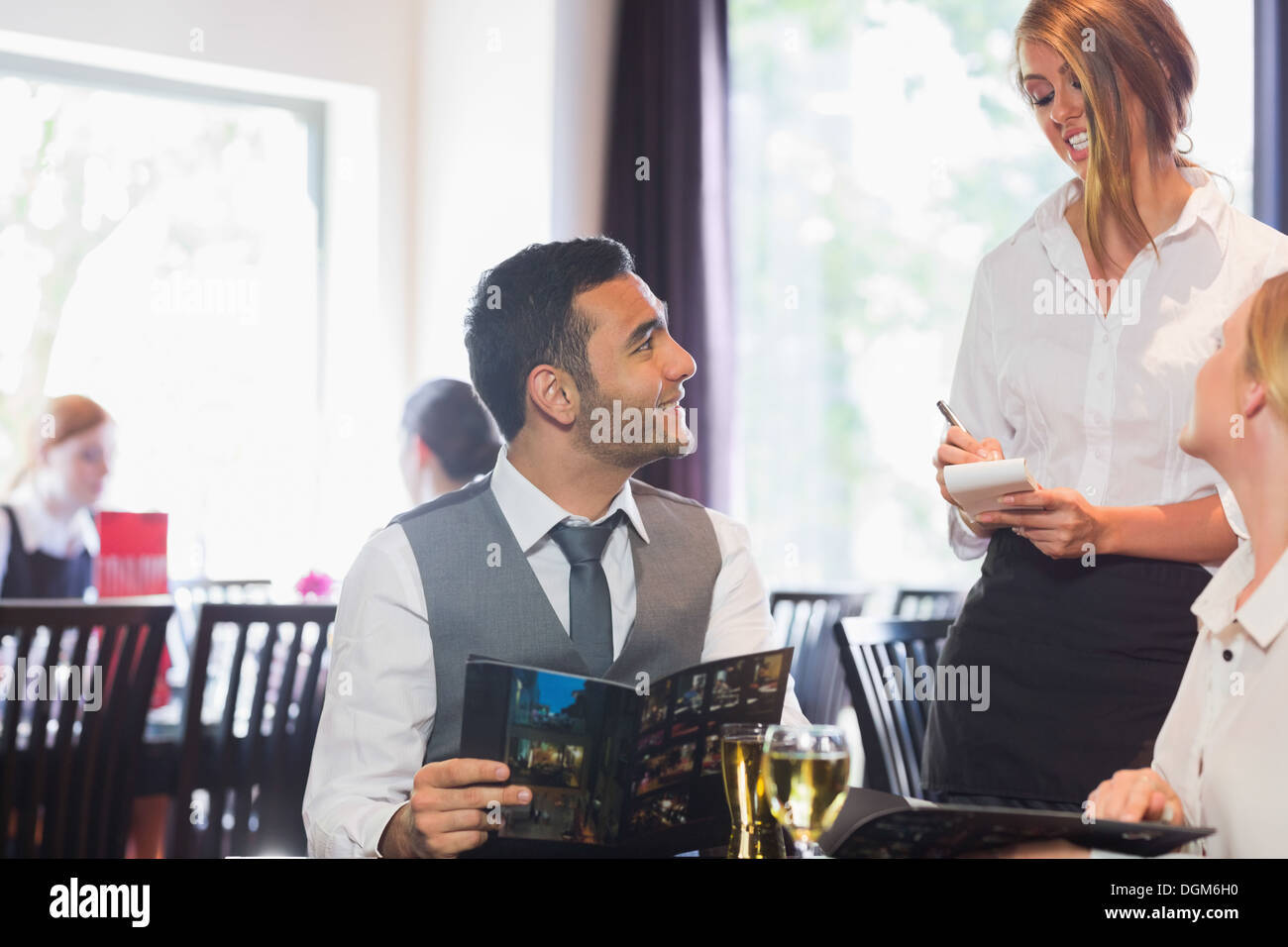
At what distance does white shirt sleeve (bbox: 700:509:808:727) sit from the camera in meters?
1.60

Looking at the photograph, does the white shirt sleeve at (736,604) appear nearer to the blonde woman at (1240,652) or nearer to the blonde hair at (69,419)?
the blonde woman at (1240,652)

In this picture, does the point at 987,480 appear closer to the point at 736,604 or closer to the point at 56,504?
the point at 736,604

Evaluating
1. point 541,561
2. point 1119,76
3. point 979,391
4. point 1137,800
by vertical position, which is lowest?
point 1137,800

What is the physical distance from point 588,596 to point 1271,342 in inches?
29.3

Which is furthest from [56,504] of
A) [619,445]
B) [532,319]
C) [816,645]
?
[619,445]

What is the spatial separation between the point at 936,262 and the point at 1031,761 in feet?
9.92

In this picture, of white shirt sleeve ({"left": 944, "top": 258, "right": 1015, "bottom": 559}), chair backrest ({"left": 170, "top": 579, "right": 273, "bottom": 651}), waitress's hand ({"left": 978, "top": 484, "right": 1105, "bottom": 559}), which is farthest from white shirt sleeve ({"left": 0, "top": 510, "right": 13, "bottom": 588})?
waitress's hand ({"left": 978, "top": 484, "right": 1105, "bottom": 559})

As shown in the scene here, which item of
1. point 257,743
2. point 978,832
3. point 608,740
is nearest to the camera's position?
point 978,832

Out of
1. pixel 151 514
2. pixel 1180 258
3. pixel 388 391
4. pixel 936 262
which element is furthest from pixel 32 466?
pixel 1180 258

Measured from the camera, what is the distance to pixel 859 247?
14.6 feet

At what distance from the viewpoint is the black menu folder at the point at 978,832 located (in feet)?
2.86

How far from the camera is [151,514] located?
2680 mm

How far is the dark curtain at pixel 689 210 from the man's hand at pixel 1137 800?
312cm

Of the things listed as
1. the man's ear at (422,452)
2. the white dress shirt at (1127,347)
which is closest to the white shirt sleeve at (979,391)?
the white dress shirt at (1127,347)
